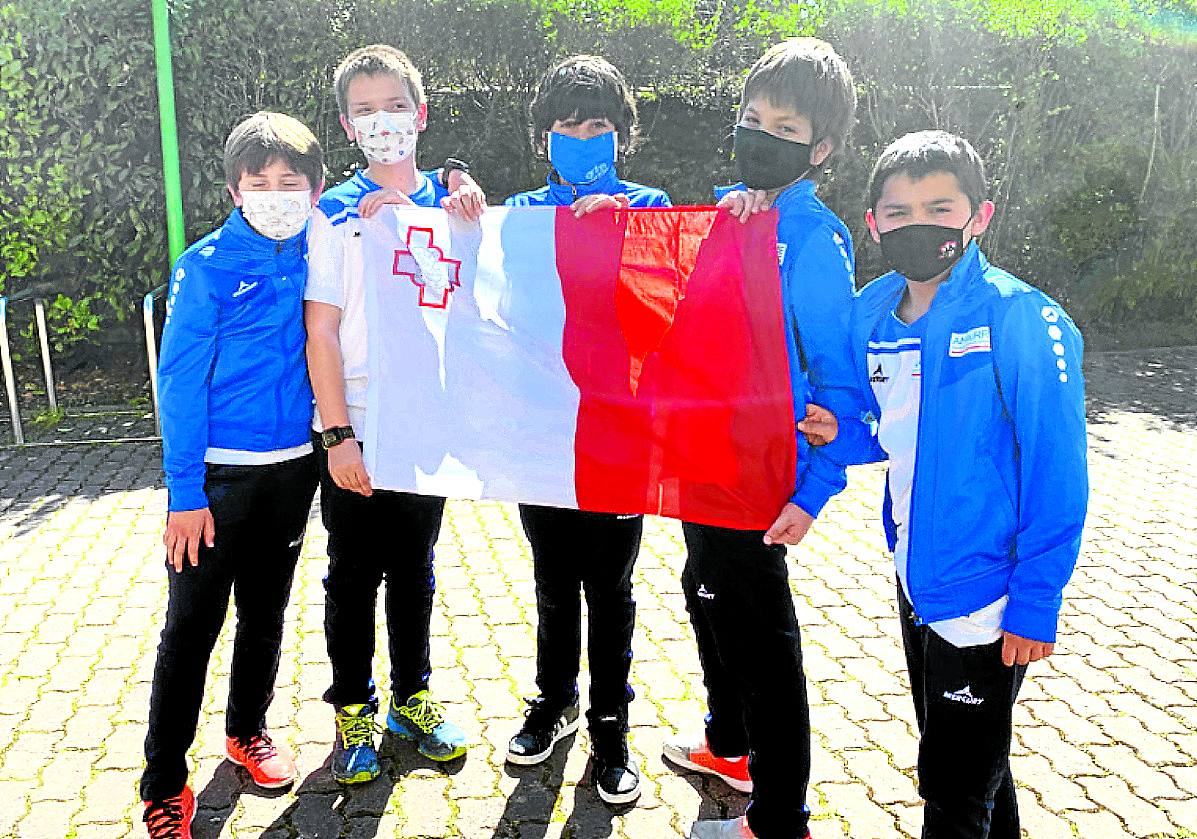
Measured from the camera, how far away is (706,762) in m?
3.76

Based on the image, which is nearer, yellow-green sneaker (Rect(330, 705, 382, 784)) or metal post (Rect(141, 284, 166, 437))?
yellow-green sneaker (Rect(330, 705, 382, 784))

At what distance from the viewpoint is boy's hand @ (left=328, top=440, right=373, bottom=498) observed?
3.36 metres

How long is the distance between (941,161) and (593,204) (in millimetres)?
1066

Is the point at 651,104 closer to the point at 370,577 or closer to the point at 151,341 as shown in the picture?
the point at 151,341

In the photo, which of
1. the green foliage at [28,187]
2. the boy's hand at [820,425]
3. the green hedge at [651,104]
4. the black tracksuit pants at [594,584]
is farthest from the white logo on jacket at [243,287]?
the green foliage at [28,187]

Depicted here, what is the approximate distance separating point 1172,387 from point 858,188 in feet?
11.2

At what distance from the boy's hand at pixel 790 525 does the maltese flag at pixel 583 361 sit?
54 millimetres

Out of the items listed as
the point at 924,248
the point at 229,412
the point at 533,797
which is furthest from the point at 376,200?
the point at 533,797

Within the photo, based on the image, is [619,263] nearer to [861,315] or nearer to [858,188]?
[861,315]

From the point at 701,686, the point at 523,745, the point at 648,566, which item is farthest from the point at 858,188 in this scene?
the point at 523,745

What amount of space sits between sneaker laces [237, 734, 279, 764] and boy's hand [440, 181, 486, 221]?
1.86 metres

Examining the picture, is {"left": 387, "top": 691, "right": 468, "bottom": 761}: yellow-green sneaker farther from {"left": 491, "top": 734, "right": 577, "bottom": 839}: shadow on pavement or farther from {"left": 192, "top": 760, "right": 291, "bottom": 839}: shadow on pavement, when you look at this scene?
{"left": 192, "top": 760, "right": 291, "bottom": 839}: shadow on pavement

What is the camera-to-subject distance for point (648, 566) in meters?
5.78

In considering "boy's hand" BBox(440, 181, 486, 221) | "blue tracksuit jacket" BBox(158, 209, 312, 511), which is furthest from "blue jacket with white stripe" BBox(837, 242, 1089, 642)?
"blue tracksuit jacket" BBox(158, 209, 312, 511)
